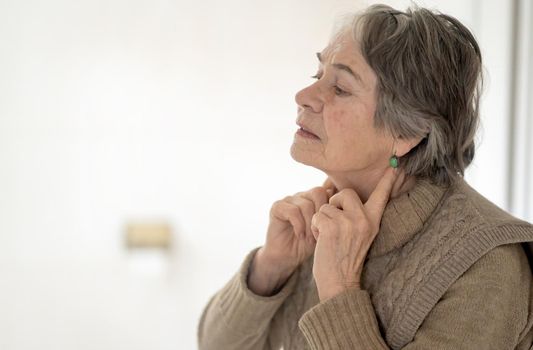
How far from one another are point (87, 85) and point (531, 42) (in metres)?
1.33

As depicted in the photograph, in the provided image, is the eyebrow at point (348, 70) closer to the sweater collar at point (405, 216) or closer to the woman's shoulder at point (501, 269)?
the sweater collar at point (405, 216)

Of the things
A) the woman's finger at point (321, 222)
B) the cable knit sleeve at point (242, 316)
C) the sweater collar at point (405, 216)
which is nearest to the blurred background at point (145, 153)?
the cable knit sleeve at point (242, 316)

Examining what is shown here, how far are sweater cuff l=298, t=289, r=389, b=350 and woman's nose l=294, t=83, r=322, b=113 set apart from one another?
14.8 inches

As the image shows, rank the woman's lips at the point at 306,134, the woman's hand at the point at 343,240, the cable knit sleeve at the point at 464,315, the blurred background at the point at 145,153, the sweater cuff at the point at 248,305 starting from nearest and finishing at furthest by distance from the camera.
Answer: the cable knit sleeve at the point at 464,315 → the woman's hand at the point at 343,240 → the woman's lips at the point at 306,134 → the sweater cuff at the point at 248,305 → the blurred background at the point at 145,153

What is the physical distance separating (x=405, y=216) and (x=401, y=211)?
0.01 m

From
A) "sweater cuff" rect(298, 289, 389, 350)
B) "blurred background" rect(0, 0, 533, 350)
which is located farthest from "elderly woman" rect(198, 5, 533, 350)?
"blurred background" rect(0, 0, 533, 350)

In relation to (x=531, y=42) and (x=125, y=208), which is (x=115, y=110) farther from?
(x=531, y=42)

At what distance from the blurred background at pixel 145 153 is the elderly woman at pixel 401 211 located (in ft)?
2.24

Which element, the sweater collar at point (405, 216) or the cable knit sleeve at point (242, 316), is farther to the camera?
the cable knit sleeve at point (242, 316)

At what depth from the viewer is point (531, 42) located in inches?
69.3

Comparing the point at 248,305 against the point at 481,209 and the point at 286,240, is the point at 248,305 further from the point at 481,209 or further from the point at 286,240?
the point at 481,209

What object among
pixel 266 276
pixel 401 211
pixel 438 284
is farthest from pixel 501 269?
pixel 266 276

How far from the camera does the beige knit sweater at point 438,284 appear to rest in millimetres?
1054

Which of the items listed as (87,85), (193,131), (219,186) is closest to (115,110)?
(87,85)
